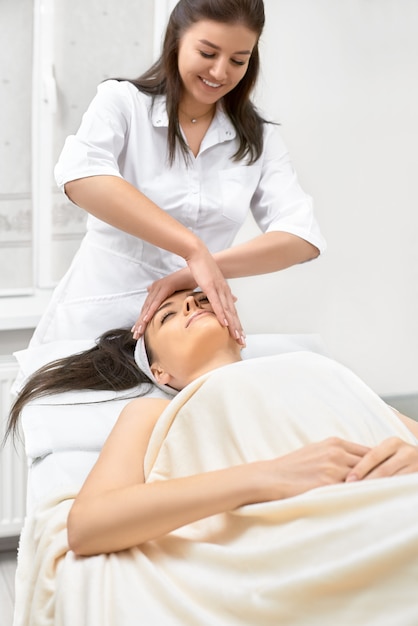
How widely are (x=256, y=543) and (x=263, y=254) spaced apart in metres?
0.96

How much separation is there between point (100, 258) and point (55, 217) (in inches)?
31.1

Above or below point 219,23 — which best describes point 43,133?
below

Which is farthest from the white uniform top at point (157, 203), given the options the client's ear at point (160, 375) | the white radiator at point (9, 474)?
the white radiator at point (9, 474)

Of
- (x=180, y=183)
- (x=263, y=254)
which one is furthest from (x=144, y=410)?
(x=180, y=183)

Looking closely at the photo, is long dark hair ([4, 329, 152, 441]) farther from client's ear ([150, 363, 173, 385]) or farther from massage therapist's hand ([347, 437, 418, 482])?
massage therapist's hand ([347, 437, 418, 482])

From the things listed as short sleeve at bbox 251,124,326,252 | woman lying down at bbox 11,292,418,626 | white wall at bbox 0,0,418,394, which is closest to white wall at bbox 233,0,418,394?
white wall at bbox 0,0,418,394

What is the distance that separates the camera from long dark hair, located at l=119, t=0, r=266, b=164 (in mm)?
2078

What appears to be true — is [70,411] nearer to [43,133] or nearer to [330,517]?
[330,517]

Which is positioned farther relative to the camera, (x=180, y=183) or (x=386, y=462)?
(x=180, y=183)

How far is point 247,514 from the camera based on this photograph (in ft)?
4.70

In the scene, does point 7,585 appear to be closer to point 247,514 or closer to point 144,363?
point 144,363

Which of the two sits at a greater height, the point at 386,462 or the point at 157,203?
the point at 157,203

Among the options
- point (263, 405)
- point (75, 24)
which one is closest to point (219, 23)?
point (263, 405)

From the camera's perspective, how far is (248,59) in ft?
7.19
